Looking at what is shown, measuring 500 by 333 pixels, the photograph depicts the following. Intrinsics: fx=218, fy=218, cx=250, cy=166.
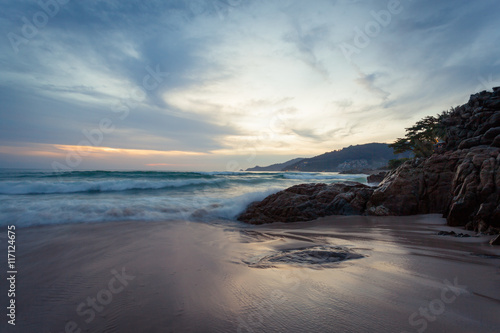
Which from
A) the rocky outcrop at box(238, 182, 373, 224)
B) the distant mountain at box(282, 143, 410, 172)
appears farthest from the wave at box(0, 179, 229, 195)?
the distant mountain at box(282, 143, 410, 172)

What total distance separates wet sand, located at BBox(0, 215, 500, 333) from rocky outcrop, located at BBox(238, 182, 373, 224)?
3039 mm

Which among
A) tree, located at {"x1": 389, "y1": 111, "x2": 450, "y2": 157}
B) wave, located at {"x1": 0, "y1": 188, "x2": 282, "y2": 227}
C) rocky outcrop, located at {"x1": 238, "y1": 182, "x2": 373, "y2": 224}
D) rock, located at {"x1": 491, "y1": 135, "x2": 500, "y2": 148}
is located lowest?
wave, located at {"x1": 0, "y1": 188, "x2": 282, "y2": 227}

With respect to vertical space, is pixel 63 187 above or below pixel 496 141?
below

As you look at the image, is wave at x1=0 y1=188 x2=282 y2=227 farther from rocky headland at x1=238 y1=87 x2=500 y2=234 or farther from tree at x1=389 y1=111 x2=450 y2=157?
tree at x1=389 y1=111 x2=450 y2=157

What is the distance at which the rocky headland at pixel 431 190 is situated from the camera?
545 centimetres

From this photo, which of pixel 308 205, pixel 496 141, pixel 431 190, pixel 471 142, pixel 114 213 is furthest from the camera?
pixel 308 205

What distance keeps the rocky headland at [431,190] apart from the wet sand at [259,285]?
73.3 inches

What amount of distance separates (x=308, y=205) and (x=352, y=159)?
119 m

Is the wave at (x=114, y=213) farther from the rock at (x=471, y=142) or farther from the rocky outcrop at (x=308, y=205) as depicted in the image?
the rock at (x=471, y=142)

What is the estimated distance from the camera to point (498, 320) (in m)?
1.73

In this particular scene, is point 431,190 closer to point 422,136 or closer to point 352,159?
point 422,136

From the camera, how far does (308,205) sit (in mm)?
8250

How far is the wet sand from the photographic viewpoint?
186 centimetres

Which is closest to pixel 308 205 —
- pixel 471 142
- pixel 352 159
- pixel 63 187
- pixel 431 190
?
pixel 431 190
